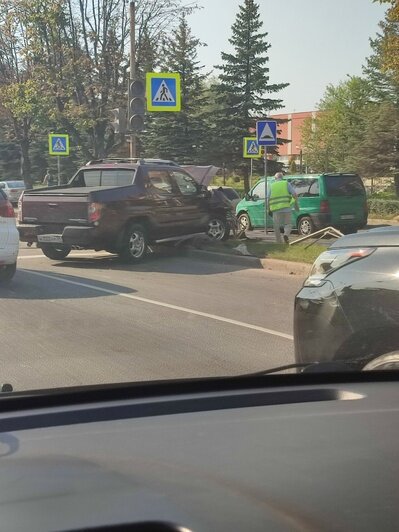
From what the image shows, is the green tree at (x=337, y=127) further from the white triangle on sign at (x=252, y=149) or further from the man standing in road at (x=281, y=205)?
the man standing in road at (x=281, y=205)

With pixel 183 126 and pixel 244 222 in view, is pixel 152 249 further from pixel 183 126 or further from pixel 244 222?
pixel 183 126

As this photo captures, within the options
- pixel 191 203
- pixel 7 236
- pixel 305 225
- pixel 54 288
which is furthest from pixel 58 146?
pixel 54 288

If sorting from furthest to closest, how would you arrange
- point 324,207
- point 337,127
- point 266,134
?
point 337,127 < point 324,207 < point 266,134

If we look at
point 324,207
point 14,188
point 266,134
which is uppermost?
point 266,134

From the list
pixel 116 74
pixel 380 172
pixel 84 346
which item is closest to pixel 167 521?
pixel 84 346

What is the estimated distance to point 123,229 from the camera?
43.9ft

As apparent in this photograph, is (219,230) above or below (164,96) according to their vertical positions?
below

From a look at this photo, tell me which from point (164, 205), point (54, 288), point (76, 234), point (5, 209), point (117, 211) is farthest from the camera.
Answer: point (164, 205)

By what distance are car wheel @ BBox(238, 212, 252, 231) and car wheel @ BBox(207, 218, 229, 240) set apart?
4.71m

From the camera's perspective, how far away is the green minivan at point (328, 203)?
751 inches

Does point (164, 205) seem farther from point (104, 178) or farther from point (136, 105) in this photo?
point (136, 105)

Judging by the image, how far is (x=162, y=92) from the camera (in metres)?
17.4

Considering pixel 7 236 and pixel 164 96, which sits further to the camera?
pixel 164 96

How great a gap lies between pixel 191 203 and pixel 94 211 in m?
2.73
